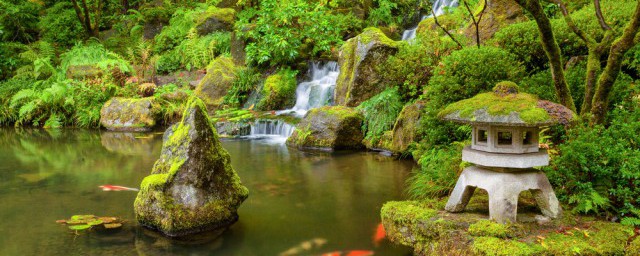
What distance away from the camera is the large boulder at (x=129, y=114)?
16.5m

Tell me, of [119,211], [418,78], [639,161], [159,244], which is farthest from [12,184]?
[639,161]

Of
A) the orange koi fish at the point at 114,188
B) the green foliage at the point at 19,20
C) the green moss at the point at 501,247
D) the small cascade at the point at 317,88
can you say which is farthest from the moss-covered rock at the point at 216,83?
the green moss at the point at 501,247

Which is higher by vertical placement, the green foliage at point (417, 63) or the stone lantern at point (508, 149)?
the green foliage at point (417, 63)

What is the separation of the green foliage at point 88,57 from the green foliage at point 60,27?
8.10 ft

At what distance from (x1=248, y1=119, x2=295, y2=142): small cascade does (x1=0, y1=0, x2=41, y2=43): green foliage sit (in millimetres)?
14873

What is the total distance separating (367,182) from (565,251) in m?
4.74

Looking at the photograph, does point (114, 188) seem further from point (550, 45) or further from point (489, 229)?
point (550, 45)

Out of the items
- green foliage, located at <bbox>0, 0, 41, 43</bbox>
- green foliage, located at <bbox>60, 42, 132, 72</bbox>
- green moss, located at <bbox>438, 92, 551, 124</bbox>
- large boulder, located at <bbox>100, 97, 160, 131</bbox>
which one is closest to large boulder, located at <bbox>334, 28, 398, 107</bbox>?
large boulder, located at <bbox>100, 97, 160, 131</bbox>

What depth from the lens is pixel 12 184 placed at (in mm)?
9078

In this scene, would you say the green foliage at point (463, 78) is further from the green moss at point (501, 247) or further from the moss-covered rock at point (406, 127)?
the green moss at point (501, 247)

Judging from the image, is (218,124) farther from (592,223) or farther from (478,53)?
(592,223)

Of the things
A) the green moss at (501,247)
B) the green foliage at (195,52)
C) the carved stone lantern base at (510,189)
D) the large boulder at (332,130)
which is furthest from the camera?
the green foliage at (195,52)

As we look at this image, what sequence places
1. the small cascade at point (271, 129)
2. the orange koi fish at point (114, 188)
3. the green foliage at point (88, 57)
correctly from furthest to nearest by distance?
the green foliage at point (88, 57) → the small cascade at point (271, 129) → the orange koi fish at point (114, 188)

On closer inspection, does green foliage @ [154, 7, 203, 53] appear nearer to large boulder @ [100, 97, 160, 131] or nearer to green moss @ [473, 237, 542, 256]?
large boulder @ [100, 97, 160, 131]
